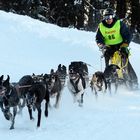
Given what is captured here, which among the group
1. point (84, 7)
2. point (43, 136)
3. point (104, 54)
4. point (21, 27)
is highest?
point (84, 7)

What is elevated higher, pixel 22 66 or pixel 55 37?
pixel 55 37

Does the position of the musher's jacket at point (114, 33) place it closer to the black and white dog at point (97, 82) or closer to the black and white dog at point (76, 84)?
the black and white dog at point (97, 82)

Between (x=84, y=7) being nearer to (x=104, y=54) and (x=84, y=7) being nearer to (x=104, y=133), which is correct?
(x=104, y=54)

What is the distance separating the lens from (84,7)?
85.7 ft

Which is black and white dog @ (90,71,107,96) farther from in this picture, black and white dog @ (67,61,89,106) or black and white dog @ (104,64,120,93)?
black and white dog @ (67,61,89,106)

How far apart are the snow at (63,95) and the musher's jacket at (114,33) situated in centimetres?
115

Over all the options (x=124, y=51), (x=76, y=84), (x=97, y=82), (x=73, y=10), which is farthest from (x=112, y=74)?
(x=73, y=10)

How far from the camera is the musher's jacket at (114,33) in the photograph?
1141 cm

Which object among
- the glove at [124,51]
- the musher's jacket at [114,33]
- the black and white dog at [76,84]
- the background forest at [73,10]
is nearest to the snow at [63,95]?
the black and white dog at [76,84]

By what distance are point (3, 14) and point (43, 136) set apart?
33.7ft

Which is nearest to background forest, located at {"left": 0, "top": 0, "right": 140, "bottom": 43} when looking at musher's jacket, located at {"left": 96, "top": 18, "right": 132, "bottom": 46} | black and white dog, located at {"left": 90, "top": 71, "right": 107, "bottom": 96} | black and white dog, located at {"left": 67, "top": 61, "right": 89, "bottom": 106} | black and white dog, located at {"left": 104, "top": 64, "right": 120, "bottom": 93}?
musher's jacket, located at {"left": 96, "top": 18, "right": 132, "bottom": 46}

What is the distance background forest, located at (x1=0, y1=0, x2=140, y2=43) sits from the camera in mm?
25094

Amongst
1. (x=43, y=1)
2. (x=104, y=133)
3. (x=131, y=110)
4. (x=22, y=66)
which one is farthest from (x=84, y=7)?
(x=104, y=133)

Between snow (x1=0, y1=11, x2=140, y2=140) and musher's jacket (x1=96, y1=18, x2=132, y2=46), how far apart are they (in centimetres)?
115
